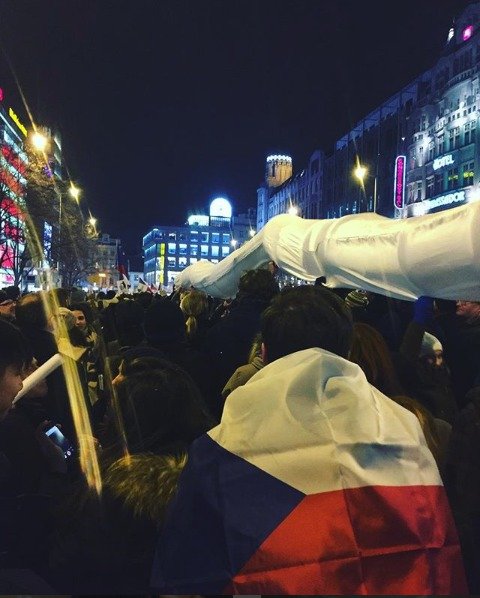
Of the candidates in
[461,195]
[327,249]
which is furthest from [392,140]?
[327,249]

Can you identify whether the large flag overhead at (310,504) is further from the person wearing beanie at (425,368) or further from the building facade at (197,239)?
the building facade at (197,239)

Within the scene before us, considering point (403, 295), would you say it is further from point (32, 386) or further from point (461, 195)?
point (461, 195)

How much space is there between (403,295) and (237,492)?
3451 mm

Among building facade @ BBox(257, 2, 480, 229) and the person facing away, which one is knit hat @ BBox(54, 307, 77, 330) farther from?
building facade @ BBox(257, 2, 480, 229)

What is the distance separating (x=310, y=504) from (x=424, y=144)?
61.7m

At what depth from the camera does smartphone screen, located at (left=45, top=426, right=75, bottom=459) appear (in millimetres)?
2838

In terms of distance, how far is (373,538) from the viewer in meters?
1.42

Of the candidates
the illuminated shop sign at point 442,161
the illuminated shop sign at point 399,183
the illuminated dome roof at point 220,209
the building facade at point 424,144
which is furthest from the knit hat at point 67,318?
the illuminated dome roof at point 220,209

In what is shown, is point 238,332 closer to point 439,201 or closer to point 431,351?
point 431,351

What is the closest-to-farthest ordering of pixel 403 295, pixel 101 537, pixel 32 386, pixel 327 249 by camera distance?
pixel 101 537 → pixel 32 386 → pixel 403 295 → pixel 327 249

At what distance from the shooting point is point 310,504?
1.43 m

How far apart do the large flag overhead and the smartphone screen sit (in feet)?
4.85

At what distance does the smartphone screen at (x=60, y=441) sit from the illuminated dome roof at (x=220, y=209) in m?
173

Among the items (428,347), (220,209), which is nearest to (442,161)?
(428,347)
